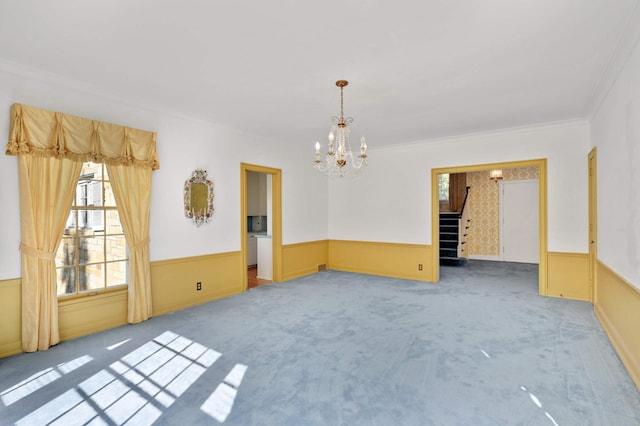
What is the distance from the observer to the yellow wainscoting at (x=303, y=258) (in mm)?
6109

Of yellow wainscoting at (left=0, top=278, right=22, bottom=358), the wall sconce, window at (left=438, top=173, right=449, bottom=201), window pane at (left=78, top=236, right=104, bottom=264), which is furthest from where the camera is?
window at (left=438, top=173, right=449, bottom=201)

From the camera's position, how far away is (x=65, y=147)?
10.4 feet

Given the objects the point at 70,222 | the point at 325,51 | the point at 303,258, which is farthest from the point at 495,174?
the point at 70,222

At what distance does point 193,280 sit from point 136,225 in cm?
113

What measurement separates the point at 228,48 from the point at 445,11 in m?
1.63

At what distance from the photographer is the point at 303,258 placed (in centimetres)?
649

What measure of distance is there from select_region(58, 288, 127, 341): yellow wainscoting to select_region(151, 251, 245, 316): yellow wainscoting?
1.31ft

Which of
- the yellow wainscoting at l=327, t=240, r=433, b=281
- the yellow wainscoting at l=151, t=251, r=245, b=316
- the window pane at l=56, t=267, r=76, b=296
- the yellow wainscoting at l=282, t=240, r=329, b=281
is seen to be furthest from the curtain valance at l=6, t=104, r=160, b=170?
the yellow wainscoting at l=327, t=240, r=433, b=281

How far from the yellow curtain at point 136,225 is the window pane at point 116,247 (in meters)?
0.11

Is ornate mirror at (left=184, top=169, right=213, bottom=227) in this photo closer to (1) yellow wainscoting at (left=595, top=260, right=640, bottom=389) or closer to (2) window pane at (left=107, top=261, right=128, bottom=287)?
(2) window pane at (left=107, top=261, right=128, bottom=287)

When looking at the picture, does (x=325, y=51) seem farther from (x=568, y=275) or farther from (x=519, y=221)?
(x=519, y=221)

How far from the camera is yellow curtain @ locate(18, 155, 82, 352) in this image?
2.96 m

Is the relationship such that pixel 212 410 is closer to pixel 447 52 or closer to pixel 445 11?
pixel 445 11

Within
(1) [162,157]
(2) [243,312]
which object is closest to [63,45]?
(1) [162,157]
